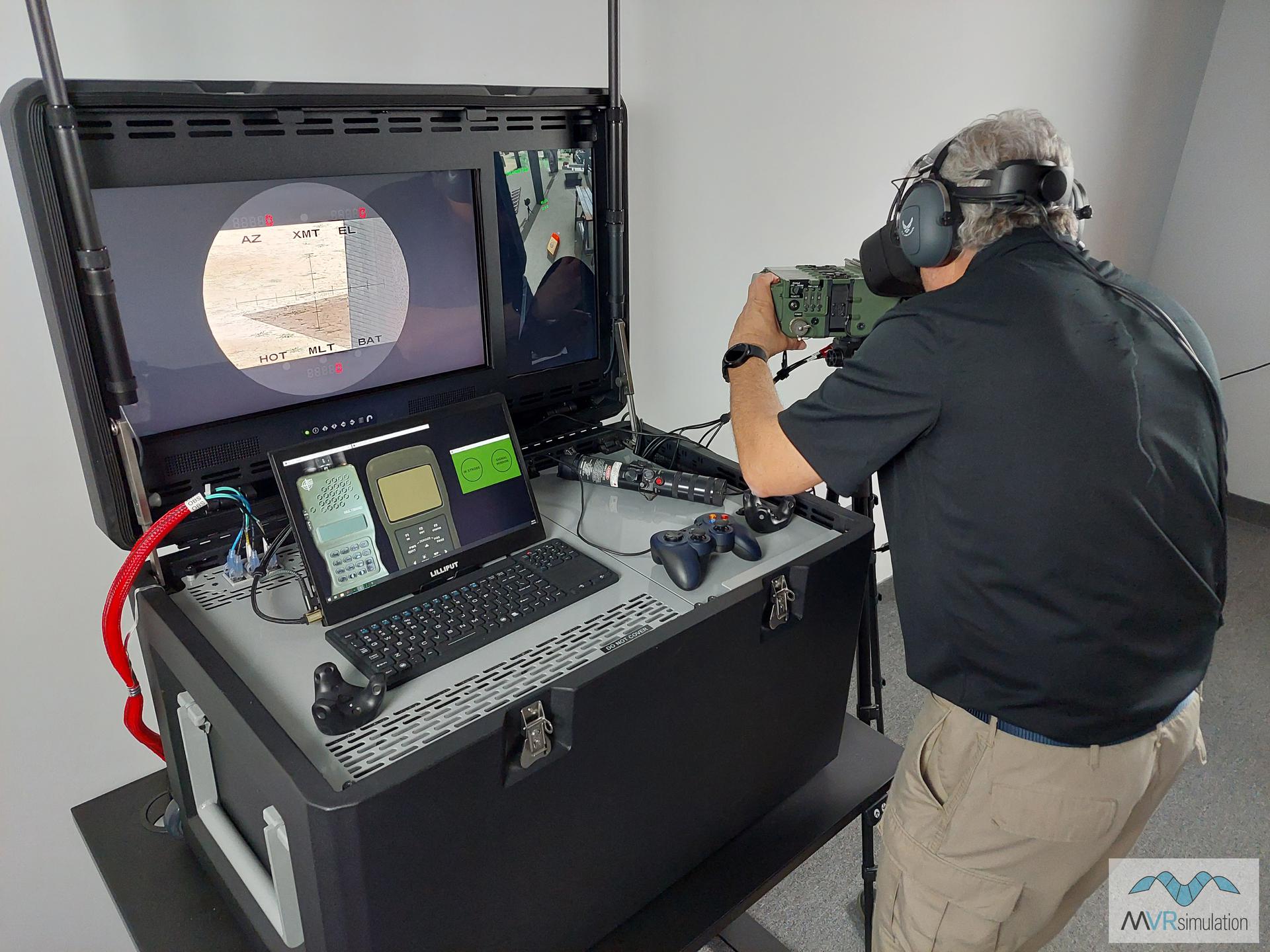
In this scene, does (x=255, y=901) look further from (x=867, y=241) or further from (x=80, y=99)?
(x=867, y=241)

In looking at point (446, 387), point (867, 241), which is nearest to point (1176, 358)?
point (867, 241)

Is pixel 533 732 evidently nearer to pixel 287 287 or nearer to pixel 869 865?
pixel 287 287

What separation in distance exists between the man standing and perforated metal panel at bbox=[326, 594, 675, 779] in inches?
11.6

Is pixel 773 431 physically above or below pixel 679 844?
above

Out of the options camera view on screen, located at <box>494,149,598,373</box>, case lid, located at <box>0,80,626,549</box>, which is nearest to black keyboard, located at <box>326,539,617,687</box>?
case lid, located at <box>0,80,626,549</box>

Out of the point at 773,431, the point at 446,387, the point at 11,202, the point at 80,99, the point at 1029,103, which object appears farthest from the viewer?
the point at 1029,103

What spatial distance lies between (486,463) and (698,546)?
0.31 m

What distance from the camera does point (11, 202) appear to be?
1037mm

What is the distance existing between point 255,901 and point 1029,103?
264 centimetres

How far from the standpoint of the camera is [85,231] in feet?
2.97

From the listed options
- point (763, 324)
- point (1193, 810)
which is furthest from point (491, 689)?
point (1193, 810)

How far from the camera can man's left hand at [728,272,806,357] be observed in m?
1.39

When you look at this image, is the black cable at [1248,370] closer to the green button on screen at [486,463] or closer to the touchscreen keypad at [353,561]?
the green button on screen at [486,463]

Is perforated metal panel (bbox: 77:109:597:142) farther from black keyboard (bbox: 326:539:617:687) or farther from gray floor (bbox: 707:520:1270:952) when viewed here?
gray floor (bbox: 707:520:1270:952)
